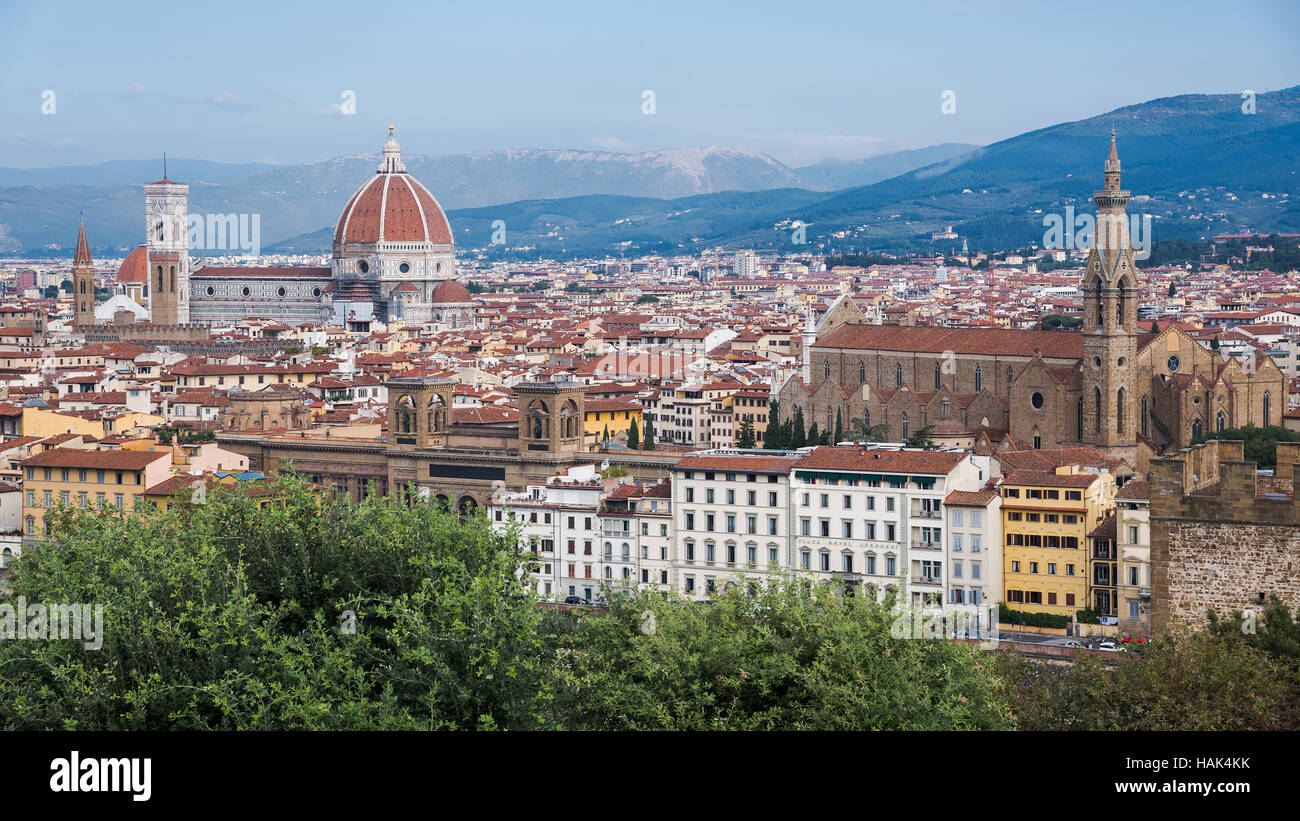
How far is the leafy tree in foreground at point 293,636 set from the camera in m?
15.3

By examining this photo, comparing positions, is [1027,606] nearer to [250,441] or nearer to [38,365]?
[250,441]

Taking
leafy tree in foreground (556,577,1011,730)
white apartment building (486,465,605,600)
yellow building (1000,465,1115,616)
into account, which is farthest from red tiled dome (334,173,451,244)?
leafy tree in foreground (556,577,1011,730)

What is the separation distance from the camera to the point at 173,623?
53.5 ft

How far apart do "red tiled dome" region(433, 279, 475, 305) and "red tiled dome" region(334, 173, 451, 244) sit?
2.59 metres

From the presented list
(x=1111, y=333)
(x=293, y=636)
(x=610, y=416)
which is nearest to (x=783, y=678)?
(x=293, y=636)

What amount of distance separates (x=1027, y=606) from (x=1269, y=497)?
12.9m

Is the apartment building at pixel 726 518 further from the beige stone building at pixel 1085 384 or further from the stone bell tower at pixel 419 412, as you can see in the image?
the beige stone building at pixel 1085 384

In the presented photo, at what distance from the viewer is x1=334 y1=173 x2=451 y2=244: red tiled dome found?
11650 centimetres

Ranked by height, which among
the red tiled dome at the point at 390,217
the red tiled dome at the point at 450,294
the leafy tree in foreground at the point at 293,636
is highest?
the red tiled dome at the point at 390,217

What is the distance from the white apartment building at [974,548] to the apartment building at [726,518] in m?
2.73

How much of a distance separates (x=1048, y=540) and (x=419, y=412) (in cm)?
1806

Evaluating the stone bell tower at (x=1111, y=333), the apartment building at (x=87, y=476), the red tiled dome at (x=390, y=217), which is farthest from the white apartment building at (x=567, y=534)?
the red tiled dome at (x=390, y=217)

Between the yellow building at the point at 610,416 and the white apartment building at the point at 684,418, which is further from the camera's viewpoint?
the white apartment building at the point at 684,418
